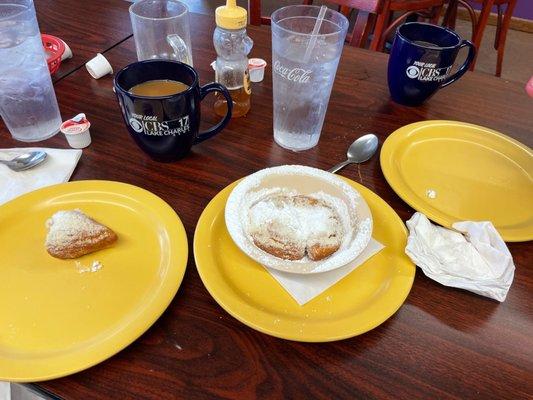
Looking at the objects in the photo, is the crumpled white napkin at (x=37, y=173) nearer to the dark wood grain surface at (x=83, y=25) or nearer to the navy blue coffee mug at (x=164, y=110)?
the navy blue coffee mug at (x=164, y=110)

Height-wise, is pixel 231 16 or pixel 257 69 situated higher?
pixel 231 16

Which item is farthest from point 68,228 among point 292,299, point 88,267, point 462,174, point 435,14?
point 435,14

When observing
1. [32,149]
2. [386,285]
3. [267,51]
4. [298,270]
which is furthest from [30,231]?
[267,51]

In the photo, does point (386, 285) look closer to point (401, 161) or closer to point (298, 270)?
point (298, 270)

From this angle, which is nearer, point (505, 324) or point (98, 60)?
point (505, 324)

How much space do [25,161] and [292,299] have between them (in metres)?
0.50

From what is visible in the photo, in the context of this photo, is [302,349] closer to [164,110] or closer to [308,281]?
[308,281]

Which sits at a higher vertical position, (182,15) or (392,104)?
(182,15)

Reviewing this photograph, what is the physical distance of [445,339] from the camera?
485mm

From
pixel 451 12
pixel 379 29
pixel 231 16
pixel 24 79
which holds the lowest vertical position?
pixel 451 12

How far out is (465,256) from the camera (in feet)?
1.81

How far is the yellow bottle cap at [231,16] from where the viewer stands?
2.34 ft

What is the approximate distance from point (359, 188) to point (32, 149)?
1.85ft

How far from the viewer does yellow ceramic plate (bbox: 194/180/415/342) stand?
0.47 metres
